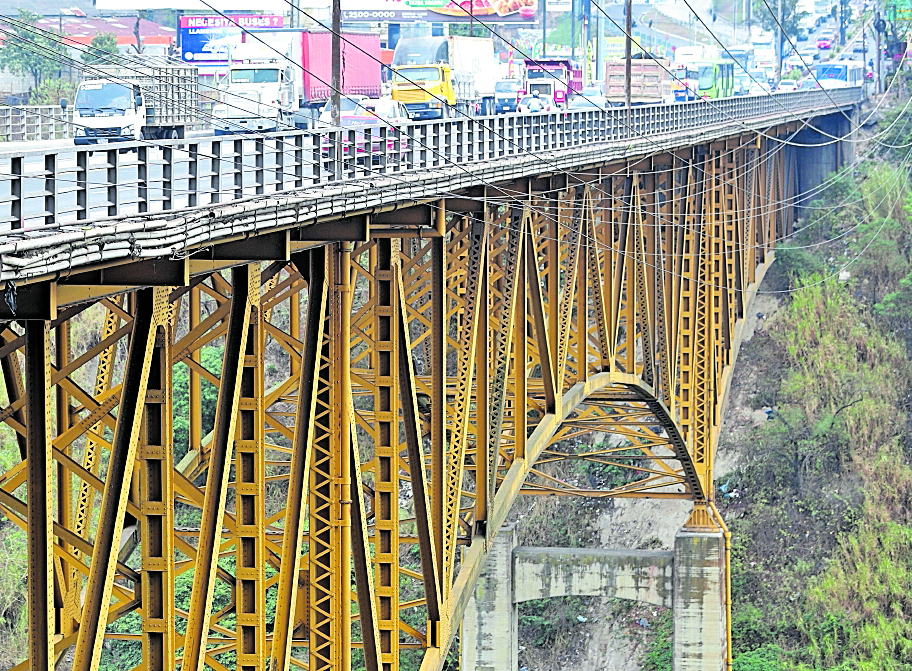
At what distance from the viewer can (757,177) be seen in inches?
1928

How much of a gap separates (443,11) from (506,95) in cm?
2452

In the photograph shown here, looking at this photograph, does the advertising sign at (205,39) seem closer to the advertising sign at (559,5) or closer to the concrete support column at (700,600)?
the concrete support column at (700,600)

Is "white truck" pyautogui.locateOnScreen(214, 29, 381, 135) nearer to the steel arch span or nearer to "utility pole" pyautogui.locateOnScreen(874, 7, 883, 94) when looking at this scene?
the steel arch span

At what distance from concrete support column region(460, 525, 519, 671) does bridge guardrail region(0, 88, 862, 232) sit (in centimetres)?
1076

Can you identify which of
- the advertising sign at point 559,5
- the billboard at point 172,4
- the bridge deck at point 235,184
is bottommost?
the bridge deck at point 235,184

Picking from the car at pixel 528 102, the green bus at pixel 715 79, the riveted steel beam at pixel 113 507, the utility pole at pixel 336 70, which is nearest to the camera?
the riveted steel beam at pixel 113 507

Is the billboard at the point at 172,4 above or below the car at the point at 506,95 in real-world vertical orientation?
above

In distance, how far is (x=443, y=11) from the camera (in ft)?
233

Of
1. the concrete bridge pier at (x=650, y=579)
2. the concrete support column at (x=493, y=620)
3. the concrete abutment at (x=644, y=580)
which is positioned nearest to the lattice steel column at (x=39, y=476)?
the concrete bridge pier at (x=650, y=579)

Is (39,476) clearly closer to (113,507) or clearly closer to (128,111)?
(113,507)

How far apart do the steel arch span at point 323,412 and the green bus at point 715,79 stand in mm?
41034

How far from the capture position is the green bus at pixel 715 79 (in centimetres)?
7456

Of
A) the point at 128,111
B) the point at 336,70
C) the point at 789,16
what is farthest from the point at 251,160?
the point at 789,16

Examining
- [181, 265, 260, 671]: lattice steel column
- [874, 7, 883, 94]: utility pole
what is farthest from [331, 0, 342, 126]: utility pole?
[874, 7, 883, 94]: utility pole
